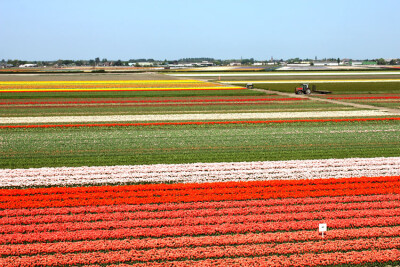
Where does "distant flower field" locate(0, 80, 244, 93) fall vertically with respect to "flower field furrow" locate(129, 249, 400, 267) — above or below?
above

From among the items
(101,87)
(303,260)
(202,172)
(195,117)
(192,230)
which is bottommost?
(303,260)

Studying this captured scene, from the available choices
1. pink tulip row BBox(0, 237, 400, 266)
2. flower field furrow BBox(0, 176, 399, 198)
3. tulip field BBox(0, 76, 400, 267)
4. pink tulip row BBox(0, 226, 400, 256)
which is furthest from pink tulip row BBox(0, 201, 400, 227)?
pink tulip row BBox(0, 237, 400, 266)

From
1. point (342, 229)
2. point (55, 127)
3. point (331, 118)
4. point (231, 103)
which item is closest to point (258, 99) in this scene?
point (231, 103)

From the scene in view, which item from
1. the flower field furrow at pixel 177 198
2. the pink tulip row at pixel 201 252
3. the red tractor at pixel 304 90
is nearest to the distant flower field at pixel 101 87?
the red tractor at pixel 304 90

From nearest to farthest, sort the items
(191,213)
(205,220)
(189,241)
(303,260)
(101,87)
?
(303,260) → (189,241) → (205,220) → (191,213) → (101,87)

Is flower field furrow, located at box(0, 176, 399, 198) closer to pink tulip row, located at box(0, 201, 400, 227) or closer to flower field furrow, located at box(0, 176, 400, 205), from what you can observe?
flower field furrow, located at box(0, 176, 400, 205)

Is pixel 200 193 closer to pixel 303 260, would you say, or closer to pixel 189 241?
pixel 189 241

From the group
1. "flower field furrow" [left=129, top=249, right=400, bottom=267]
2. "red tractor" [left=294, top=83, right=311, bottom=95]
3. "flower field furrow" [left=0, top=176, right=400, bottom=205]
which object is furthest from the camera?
"red tractor" [left=294, top=83, right=311, bottom=95]

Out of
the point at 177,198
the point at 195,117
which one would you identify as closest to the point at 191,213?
the point at 177,198

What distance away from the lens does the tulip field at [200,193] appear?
1135 cm

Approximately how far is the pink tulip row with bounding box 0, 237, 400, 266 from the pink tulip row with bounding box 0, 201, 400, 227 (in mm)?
2182

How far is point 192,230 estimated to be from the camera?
41.2 feet

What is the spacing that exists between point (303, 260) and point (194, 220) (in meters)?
3.77

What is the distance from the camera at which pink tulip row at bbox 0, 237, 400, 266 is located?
10.9 meters
